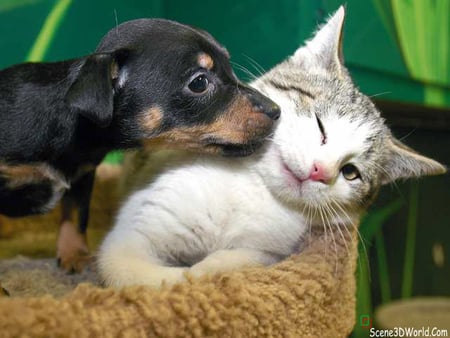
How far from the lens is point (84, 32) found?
2.06 m

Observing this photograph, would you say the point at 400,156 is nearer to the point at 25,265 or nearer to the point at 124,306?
the point at 124,306

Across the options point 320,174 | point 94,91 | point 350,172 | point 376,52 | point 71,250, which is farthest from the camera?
point 376,52

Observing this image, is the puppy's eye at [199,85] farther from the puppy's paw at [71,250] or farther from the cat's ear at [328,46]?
the puppy's paw at [71,250]

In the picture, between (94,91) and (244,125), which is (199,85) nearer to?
(244,125)

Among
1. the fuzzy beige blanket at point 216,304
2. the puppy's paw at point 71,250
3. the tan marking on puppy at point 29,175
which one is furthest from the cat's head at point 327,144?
the puppy's paw at point 71,250

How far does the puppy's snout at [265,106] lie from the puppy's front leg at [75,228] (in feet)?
2.01

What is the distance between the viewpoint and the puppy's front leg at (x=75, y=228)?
159 cm

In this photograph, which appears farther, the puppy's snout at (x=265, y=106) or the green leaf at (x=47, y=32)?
the green leaf at (x=47, y=32)

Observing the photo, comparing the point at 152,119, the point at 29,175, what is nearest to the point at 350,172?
the point at 152,119

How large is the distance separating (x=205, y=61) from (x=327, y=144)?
37 centimetres

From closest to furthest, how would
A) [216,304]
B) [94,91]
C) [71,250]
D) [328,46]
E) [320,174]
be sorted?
[216,304] < [94,91] < [320,174] < [328,46] < [71,250]

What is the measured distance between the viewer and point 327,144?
1.18 m

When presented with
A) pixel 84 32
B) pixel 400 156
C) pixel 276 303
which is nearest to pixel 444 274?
pixel 400 156

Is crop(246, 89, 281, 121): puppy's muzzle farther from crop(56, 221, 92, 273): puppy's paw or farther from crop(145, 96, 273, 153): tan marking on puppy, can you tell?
crop(56, 221, 92, 273): puppy's paw
